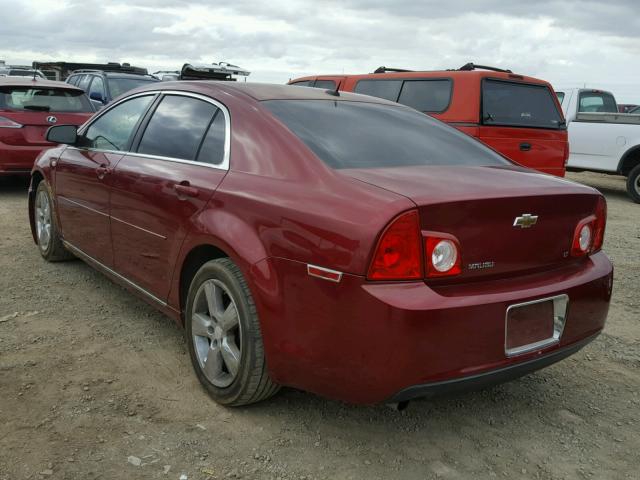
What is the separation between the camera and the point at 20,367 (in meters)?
3.33

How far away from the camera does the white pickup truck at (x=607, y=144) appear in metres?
10.5

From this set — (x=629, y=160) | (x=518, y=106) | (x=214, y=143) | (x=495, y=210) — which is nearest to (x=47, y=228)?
(x=214, y=143)

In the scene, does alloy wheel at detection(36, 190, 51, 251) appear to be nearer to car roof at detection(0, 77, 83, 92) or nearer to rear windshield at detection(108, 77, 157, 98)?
car roof at detection(0, 77, 83, 92)

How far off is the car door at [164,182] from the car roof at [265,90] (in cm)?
8

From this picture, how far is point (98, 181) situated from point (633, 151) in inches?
370

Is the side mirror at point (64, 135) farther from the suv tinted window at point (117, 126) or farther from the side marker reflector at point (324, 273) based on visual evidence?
the side marker reflector at point (324, 273)

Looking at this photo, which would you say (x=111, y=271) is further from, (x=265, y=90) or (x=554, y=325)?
(x=554, y=325)

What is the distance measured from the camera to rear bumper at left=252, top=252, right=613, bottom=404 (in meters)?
2.27

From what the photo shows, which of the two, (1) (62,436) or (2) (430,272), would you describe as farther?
(1) (62,436)

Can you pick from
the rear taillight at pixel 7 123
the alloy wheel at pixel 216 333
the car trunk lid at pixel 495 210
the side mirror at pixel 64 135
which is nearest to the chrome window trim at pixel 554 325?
the car trunk lid at pixel 495 210

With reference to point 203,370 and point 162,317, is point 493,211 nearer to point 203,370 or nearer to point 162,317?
point 203,370

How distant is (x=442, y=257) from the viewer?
236 centimetres

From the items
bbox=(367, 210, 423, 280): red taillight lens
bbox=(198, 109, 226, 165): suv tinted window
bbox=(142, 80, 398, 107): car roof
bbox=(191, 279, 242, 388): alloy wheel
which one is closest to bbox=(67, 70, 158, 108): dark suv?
bbox=(142, 80, 398, 107): car roof

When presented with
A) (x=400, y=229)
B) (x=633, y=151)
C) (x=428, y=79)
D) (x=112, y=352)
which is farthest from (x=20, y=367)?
(x=633, y=151)
